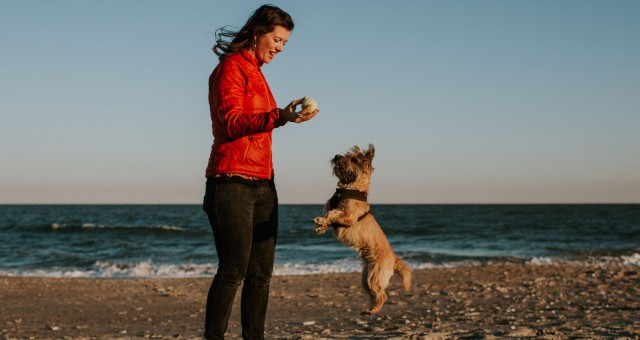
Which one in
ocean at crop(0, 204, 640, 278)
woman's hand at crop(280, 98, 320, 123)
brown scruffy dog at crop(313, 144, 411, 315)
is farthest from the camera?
ocean at crop(0, 204, 640, 278)

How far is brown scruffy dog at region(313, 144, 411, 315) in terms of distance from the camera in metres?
4.79

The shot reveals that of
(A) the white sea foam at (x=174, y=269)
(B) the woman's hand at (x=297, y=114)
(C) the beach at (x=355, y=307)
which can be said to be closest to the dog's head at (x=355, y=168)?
(B) the woman's hand at (x=297, y=114)

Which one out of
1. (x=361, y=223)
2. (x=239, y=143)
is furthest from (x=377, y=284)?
(x=239, y=143)

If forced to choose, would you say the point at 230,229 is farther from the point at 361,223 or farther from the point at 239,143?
the point at 361,223

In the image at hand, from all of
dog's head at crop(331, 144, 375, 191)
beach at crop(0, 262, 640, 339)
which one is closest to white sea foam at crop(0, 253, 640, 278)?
beach at crop(0, 262, 640, 339)

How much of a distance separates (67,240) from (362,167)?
28903mm

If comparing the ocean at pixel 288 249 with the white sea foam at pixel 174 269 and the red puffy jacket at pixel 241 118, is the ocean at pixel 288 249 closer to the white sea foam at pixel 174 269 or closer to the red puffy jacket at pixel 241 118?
the white sea foam at pixel 174 269

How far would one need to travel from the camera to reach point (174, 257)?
2325cm

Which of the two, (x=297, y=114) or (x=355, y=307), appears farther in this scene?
(x=355, y=307)

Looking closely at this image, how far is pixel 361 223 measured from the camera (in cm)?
484

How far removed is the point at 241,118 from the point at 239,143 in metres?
0.28

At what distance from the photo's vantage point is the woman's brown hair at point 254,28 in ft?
13.8

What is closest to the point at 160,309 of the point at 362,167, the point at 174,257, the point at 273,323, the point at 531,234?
the point at 273,323

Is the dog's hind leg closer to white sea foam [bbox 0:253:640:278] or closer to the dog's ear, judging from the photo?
the dog's ear
